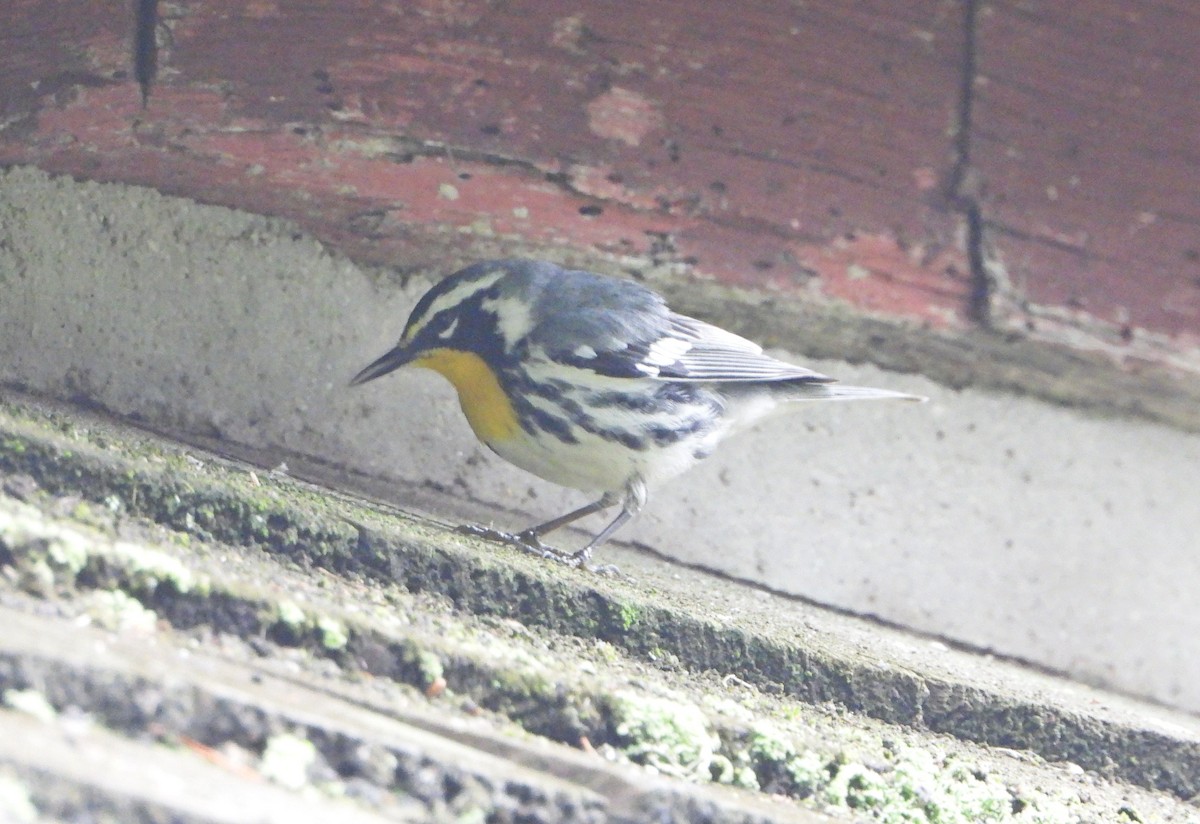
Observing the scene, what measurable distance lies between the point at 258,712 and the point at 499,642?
0.58m

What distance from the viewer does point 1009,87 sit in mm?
3361

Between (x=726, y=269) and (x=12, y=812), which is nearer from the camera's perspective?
(x=12, y=812)

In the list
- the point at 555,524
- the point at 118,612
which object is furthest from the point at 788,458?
the point at 118,612

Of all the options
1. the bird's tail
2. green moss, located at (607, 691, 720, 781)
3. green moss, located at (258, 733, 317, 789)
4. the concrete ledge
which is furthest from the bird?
green moss, located at (258, 733, 317, 789)

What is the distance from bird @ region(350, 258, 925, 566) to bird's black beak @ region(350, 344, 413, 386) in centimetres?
3

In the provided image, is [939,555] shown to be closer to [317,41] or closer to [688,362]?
[688,362]

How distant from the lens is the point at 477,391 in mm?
3791

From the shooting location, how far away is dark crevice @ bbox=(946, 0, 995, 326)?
3326mm

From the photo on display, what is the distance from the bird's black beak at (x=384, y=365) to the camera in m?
3.54

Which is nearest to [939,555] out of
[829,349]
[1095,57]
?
[829,349]

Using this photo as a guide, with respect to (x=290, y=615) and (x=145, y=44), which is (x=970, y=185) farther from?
(x=290, y=615)

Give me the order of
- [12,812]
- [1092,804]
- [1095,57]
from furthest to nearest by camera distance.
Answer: [1095,57] → [1092,804] → [12,812]

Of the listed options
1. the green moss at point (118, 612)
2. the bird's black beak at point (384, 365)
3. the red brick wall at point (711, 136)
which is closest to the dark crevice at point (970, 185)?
the red brick wall at point (711, 136)

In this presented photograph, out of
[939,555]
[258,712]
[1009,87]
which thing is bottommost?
[939,555]
